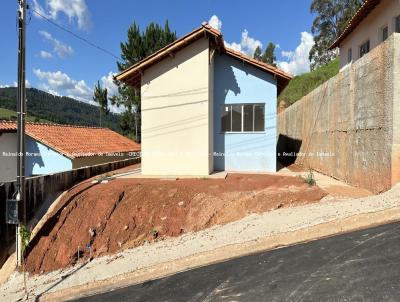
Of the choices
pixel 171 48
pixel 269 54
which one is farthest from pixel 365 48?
pixel 269 54

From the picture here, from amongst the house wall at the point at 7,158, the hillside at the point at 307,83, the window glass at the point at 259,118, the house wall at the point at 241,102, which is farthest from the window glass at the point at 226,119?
the hillside at the point at 307,83

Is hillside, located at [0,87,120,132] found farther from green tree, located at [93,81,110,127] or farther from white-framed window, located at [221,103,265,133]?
white-framed window, located at [221,103,265,133]

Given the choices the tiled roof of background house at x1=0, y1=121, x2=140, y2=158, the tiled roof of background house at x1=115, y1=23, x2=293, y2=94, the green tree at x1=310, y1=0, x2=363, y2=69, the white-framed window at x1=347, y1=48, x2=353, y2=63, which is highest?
the green tree at x1=310, y1=0, x2=363, y2=69

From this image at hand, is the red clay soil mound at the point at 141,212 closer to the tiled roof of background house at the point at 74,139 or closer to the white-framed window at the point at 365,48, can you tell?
the tiled roof of background house at the point at 74,139

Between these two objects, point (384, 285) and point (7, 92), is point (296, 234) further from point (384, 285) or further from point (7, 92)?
point (7, 92)

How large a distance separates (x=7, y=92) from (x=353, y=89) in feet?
270

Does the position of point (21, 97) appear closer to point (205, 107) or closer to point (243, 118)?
point (205, 107)

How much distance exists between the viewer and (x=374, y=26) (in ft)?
50.2

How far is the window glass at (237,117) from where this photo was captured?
46.7ft

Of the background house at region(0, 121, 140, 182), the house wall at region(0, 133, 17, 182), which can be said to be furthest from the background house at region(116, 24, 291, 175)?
the house wall at region(0, 133, 17, 182)

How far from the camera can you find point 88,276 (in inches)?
293

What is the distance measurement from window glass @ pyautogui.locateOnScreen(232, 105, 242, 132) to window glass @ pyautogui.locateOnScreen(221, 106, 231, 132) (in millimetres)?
212

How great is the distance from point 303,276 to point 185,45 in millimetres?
10657

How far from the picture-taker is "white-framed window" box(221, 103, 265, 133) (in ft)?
46.3
